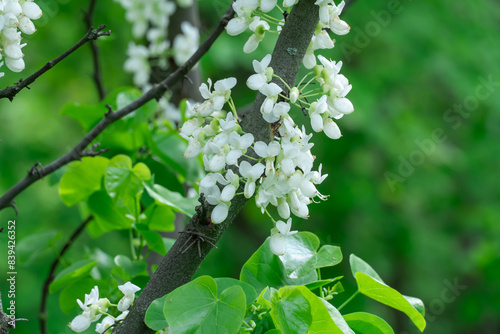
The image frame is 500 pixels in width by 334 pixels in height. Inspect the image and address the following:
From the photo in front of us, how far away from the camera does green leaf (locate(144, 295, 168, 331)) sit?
763 millimetres

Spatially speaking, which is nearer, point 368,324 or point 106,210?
point 368,324

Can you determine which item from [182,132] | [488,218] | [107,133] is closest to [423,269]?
[488,218]

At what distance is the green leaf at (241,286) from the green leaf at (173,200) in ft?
0.95

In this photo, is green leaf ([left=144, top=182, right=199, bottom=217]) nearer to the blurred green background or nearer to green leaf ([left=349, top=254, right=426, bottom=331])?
green leaf ([left=349, top=254, right=426, bottom=331])

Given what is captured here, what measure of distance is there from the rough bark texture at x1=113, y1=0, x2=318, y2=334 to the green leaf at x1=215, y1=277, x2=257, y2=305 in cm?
5

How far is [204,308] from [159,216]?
506mm

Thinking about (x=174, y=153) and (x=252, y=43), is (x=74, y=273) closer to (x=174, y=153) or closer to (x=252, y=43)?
(x=174, y=153)

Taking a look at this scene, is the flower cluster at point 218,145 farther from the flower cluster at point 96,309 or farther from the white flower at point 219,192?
the flower cluster at point 96,309

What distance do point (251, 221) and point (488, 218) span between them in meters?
2.08

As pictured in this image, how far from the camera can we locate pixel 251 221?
4.77 meters

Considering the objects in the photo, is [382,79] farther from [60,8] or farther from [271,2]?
[271,2]

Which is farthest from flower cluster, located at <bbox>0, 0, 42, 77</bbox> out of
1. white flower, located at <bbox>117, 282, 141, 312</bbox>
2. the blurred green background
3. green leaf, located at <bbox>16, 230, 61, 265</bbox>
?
the blurred green background

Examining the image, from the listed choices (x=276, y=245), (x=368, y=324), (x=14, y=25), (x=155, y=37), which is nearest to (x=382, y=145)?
(x=155, y=37)

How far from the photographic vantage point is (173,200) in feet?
3.73
